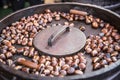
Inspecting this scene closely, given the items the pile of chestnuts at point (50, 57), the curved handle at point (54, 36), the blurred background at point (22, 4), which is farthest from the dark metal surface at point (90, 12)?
the blurred background at point (22, 4)

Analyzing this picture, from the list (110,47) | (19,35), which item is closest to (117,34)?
(110,47)

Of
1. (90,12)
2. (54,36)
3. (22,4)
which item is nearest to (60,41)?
(54,36)

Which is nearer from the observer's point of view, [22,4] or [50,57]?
[50,57]

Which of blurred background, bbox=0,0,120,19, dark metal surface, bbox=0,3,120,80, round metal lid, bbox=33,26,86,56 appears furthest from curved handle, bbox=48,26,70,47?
blurred background, bbox=0,0,120,19

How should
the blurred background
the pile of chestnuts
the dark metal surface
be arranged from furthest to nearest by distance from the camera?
the blurred background < the pile of chestnuts < the dark metal surface

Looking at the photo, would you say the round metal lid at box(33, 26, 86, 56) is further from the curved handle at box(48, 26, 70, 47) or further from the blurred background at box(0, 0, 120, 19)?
the blurred background at box(0, 0, 120, 19)

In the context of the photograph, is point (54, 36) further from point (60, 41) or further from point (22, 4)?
point (22, 4)

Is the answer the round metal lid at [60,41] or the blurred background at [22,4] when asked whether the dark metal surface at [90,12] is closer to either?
the round metal lid at [60,41]

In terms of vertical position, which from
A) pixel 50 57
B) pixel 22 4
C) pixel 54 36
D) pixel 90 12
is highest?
pixel 22 4
